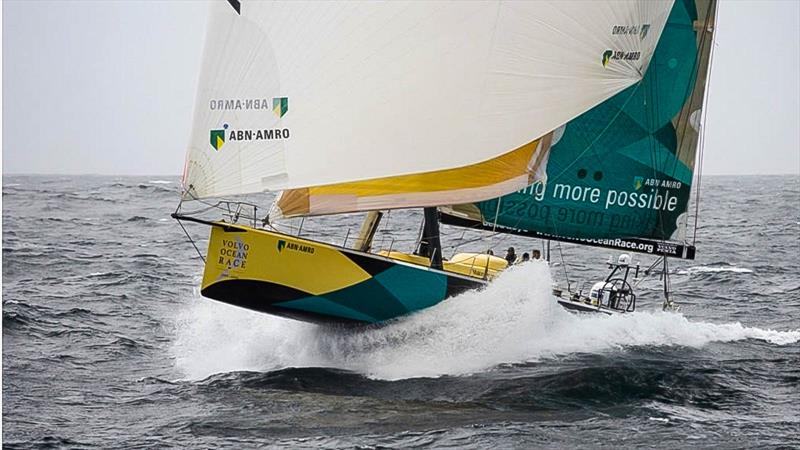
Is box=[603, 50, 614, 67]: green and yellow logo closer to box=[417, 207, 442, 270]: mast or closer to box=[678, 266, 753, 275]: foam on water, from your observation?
box=[417, 207, 442, 270]: mast

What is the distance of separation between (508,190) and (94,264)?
14.1 meters

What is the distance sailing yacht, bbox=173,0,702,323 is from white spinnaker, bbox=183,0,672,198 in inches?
0.6

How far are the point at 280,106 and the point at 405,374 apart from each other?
154 inches

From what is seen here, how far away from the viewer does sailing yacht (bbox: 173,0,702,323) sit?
14.8 metres

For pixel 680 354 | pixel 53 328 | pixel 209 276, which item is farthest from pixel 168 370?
pixel 680 354

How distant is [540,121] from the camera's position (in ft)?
51.5

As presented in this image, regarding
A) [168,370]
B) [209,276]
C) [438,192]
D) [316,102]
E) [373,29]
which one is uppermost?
[373,29]

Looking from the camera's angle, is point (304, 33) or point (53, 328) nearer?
point (304, 33)

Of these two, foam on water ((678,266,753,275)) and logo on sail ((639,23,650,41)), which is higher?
logo on sail ((639,23,650,41))

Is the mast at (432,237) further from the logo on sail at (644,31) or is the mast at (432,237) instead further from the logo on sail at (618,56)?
the logo on sail at (644,31)

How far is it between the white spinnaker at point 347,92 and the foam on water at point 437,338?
7.03ft

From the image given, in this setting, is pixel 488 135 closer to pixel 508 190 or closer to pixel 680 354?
pixel 508 190

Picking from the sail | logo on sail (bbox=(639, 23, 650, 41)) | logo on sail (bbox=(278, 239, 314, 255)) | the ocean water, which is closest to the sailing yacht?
logo on sail (bbox=(278, 239, 314, 255))

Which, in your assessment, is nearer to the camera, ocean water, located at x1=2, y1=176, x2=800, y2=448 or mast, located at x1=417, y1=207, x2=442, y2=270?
ocean water, located at x1=2, y1=176, x2=800, y2=448
